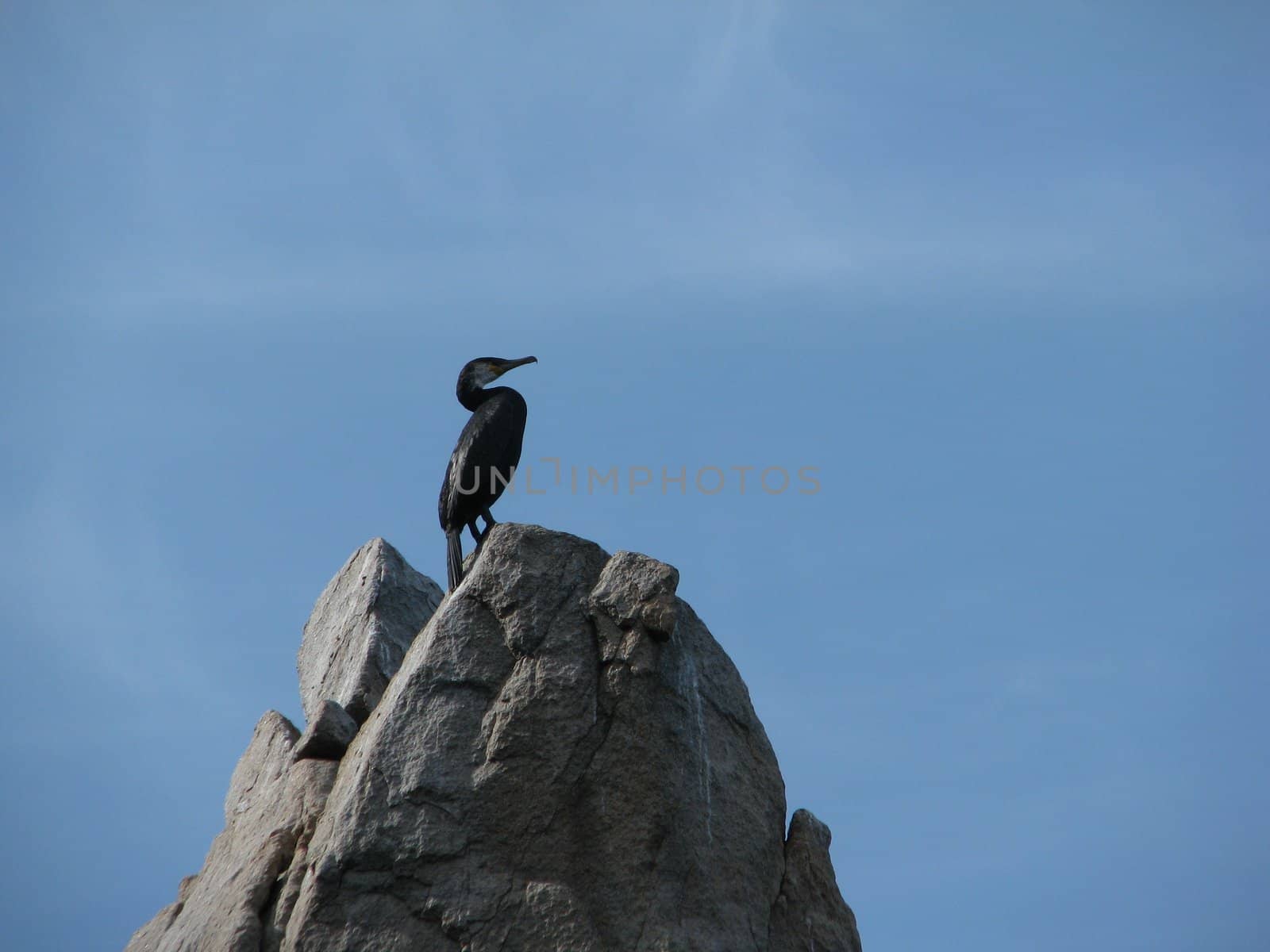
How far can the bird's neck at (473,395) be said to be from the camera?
1405cm

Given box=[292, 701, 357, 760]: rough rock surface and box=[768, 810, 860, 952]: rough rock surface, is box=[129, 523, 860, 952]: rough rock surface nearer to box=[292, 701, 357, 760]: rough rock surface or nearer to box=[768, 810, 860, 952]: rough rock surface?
box=[768, 810, 860, 952]: rough rock surface

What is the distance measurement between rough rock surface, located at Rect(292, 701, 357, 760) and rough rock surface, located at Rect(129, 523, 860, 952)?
167mm

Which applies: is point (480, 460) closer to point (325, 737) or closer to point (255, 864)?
point (325, 737)

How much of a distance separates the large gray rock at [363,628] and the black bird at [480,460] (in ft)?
2.75

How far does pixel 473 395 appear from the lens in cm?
1408

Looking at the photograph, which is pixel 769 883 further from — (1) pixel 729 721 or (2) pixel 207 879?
(2) pixel 207 879

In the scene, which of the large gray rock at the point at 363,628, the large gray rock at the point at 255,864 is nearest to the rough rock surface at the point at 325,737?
the large gray rock at the point at 255,864

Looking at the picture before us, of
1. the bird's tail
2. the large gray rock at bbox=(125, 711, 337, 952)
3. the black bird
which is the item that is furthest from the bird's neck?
the large gray rock at bbox=(125, 711, 337, 952)

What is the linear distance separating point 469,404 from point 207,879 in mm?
5562

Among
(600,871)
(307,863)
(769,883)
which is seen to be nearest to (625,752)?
(600,871)

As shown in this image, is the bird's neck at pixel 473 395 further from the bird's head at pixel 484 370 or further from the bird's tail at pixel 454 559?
the bird's tail at pixel 454 559

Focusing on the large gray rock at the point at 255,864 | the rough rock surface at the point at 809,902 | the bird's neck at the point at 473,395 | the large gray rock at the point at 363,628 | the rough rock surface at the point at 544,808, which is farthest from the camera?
the bird's neck at the point at 473,395

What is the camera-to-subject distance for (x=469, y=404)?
14.1 metres

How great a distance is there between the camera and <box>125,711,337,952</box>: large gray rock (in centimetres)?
963
